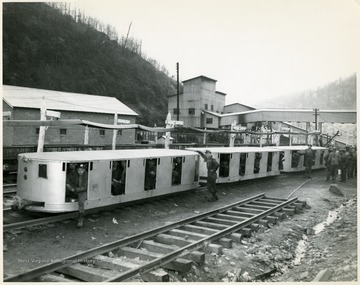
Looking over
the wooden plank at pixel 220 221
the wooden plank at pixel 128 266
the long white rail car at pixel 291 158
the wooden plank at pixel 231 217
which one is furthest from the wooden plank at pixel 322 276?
the long white rail car at pixel 291 158

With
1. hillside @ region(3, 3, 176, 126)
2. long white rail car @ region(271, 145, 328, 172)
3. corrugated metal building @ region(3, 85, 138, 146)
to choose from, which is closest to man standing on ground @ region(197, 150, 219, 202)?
long white rail car @ region(271, 145, 328, 172)

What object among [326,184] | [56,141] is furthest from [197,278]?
[56,141]

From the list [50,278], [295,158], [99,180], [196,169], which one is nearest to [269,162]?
[295,158]

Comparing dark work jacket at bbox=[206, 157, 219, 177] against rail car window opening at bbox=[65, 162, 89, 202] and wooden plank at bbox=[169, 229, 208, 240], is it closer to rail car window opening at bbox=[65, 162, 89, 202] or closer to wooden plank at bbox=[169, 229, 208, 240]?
wooden plank at bbox=[169, 229, 208, 240]

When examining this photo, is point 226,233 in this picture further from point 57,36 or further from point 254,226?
point 57,36

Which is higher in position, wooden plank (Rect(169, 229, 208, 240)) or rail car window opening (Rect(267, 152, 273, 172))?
rail car window opening (Rect(267, 152, 273, 172))

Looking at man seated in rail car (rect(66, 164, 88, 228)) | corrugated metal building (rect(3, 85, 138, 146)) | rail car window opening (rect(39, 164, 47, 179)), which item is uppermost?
corrugated metal building (rect(3, 85, 138, 146))

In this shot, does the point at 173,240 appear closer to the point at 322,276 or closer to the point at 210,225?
the point at 210,225
